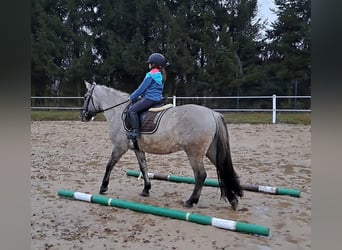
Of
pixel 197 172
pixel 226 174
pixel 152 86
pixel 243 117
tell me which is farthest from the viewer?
pixel 243 117

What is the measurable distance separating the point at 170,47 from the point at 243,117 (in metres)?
4.88

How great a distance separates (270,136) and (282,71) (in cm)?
413

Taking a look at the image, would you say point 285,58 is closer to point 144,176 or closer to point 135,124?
point 144,176

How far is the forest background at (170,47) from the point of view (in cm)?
1339

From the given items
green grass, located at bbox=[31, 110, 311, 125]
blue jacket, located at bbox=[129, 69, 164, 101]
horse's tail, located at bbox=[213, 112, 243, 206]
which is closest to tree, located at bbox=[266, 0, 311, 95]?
green grass, located at bbox=[31, 110, 311, 125]

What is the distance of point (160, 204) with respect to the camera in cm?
381

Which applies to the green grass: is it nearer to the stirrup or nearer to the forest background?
the forest background

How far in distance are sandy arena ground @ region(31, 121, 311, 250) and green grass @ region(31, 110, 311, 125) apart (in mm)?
3269

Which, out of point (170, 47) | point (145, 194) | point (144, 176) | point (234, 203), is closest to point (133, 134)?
point (144, 176)

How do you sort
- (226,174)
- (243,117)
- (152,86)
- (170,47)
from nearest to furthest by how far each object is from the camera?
(226,174), (152,86), (243,117), (170,47)

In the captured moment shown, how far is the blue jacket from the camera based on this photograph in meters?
3.75
